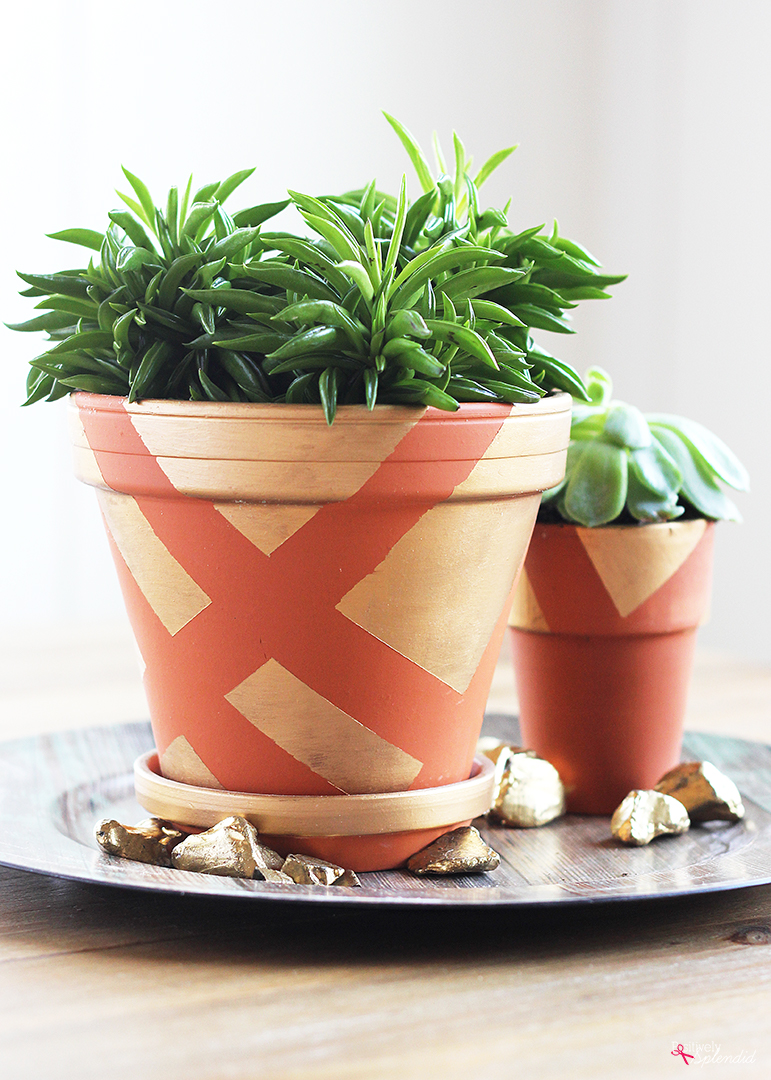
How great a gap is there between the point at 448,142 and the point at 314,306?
79.1 inches

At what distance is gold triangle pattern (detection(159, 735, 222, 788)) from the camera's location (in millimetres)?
549

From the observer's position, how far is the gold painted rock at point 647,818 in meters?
0.60

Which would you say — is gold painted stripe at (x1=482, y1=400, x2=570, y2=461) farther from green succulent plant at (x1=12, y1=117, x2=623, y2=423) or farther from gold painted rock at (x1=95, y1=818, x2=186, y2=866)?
gold painted rock at (x1=95, y1=818, x2=186, y2=866)

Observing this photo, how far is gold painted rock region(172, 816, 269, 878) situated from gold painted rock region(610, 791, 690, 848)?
7.5 inches

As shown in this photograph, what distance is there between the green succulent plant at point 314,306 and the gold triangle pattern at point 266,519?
5 centimetres

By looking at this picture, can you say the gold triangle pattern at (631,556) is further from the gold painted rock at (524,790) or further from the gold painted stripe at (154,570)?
the gold painted stripe at (154,570)

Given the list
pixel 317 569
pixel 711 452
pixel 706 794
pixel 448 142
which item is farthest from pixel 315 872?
pixel 448 142

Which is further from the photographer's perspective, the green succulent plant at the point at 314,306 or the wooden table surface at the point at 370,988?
the green succulent plant at the point at 314,306

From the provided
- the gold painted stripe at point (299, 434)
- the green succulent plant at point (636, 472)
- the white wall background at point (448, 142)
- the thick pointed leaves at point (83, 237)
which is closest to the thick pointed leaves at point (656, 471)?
the green succulent plant at point (636, 472)

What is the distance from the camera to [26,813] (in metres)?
0.60

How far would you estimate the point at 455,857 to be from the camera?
21.0 inches

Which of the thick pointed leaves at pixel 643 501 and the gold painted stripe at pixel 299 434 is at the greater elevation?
the gold painted stripe at pixel 299 434

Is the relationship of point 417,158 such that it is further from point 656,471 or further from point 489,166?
point 656,471

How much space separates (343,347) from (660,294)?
1.83 metres
